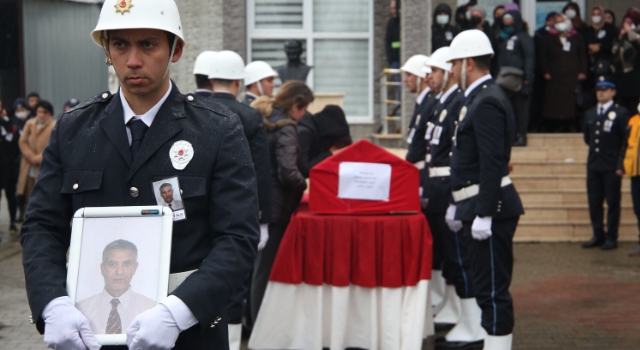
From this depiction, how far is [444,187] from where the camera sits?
24.8 feet

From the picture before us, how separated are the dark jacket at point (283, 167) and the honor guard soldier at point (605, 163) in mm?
6098

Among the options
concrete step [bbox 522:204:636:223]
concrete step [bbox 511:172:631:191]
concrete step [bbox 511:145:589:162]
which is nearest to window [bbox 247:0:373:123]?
concrete step [bbox 511:145:589:162]

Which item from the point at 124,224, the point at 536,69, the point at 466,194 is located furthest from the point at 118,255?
the point at 536,69

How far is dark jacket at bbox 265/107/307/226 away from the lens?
720 centimetres

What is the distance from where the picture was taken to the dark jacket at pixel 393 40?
1440 cm

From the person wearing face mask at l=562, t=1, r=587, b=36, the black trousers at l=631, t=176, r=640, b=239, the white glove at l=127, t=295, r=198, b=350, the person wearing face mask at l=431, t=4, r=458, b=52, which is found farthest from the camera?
the person wearing face mask at l=562, t=1, r=587, b=36

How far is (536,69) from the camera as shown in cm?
1548

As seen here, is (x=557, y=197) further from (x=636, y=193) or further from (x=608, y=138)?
(x=636, y=193)

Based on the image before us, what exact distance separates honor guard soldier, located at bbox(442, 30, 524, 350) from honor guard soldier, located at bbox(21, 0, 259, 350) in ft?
11.3

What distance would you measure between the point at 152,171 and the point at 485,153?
371 centimetres

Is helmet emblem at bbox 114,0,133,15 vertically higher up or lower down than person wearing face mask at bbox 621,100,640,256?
higher up

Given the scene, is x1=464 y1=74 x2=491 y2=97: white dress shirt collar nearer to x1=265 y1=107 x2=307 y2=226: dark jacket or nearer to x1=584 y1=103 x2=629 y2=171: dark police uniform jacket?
x1=265 y1=107 x2=307 y2=226: dark jacket

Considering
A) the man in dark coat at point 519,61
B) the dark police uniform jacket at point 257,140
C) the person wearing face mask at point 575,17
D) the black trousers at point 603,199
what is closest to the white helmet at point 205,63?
the dark police uniform jacket at point 257,140

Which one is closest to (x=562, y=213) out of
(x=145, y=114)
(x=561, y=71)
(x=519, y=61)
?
(x=519, y=61)
